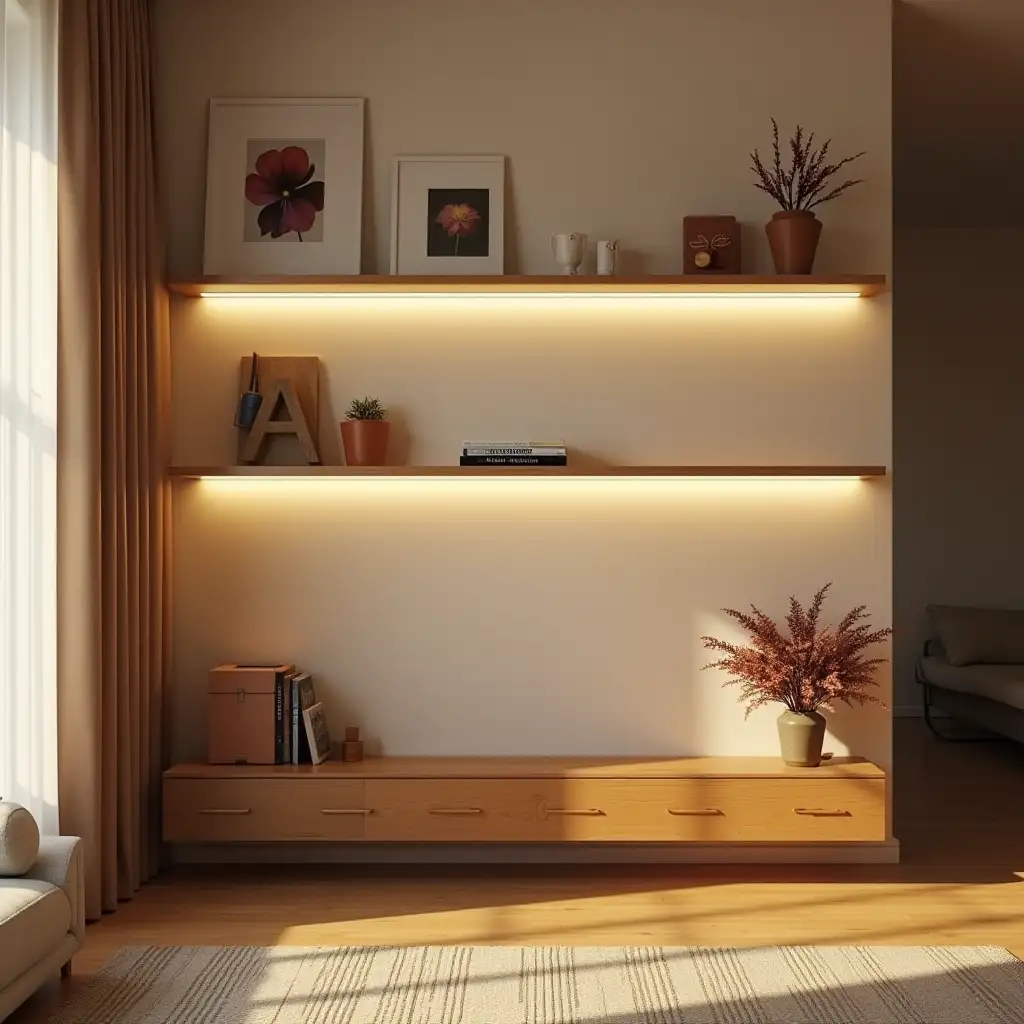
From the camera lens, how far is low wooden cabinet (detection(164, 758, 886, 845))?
3.91 m

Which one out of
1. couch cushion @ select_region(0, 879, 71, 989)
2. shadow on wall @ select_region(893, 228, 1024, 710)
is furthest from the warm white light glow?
shadow on wall @ select_region(893, 228, 1024, 710)

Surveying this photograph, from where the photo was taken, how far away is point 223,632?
4.29m

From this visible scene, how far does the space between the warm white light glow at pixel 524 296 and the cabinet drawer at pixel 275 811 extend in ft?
5.32

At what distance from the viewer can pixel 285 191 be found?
425 centimetres

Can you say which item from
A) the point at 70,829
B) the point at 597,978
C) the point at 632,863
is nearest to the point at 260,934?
the point at 70,829

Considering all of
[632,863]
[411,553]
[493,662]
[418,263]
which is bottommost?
[632,863]

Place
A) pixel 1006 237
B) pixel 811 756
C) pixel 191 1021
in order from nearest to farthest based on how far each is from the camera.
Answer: pixel 191 1021, pixel 811 756, pixel 1006 237

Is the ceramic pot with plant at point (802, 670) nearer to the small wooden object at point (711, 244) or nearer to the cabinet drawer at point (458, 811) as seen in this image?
the cabinet drawer at point (458, 811)

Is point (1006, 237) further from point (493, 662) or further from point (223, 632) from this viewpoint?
point (223, 632)

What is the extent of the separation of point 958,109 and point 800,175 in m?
1.49

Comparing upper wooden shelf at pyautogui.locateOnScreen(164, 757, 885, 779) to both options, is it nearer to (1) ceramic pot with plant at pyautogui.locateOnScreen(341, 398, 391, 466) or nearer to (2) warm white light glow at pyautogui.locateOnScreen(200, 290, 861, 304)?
(1) ceramic pot with plant at pyautogui.locateOnScreen(341, 398, 391, 466)

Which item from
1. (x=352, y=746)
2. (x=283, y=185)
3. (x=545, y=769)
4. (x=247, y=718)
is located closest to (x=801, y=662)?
(x=545, y=769)

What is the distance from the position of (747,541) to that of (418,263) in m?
1.48

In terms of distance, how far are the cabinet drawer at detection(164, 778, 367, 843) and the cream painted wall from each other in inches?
14.5
